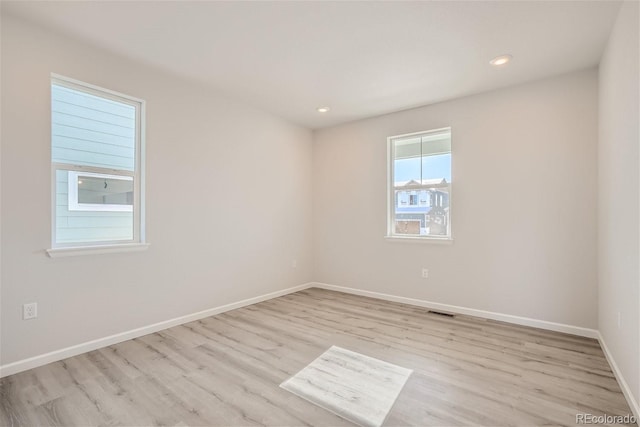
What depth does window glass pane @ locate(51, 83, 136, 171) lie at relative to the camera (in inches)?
100.0

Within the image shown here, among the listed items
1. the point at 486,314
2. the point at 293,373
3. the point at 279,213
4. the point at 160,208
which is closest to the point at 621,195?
the point at 486,314

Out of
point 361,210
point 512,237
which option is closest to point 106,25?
point 361,210

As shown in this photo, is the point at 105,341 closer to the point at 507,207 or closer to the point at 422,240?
the point at 422,240

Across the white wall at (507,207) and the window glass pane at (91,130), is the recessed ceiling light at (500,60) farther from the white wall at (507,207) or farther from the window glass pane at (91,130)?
the window glass pane at (91,130)

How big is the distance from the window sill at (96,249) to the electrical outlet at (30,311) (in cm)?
39

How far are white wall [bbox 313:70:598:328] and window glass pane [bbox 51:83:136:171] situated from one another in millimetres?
3018

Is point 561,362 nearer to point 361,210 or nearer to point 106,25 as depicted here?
point 361,210

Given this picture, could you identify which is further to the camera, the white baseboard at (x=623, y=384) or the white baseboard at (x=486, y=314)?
the white baseboard at (x=486, y=314)

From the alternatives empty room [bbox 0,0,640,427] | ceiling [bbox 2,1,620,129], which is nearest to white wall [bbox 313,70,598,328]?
empty room [bbox 0,0,640,427]

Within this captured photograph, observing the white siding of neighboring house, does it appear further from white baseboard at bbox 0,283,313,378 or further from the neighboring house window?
white baseboard at bbox 0,283,313,378

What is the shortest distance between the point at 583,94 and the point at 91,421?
15.7 ft

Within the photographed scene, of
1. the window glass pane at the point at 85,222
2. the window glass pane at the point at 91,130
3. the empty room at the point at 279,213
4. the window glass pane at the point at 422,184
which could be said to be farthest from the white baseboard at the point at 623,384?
the window glass pane at the point at 91,130

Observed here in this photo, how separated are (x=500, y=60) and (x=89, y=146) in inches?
153

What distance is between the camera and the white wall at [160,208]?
2275 mm
